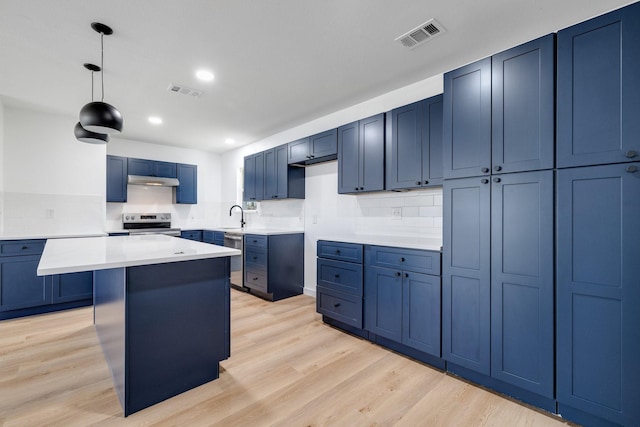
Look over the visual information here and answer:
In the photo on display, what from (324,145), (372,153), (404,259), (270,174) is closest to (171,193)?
(270,174)

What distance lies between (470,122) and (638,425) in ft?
6.27

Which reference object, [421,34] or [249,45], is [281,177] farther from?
[421,34]

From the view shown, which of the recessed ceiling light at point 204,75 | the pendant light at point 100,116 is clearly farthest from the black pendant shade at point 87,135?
the recessed ceiling light at point 204,75

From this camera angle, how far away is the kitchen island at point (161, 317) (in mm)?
1667

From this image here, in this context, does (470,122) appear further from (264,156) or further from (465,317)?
(264,156)

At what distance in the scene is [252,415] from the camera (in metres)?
1.71

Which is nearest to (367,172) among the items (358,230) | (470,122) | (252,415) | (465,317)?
(358,230)

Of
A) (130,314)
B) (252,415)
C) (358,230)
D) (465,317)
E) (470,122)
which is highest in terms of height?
(470,122)

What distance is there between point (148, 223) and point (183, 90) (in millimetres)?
3073

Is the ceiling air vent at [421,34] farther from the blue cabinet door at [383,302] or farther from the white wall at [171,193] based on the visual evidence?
the white wall at [171,193]

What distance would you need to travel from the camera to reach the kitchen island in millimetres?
1667

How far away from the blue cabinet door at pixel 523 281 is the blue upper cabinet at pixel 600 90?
239mm

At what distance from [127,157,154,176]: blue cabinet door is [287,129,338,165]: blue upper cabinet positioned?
9.11ft

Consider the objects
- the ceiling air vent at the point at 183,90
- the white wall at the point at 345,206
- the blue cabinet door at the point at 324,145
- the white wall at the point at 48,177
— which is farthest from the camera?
the white wall at the point at 48,177
